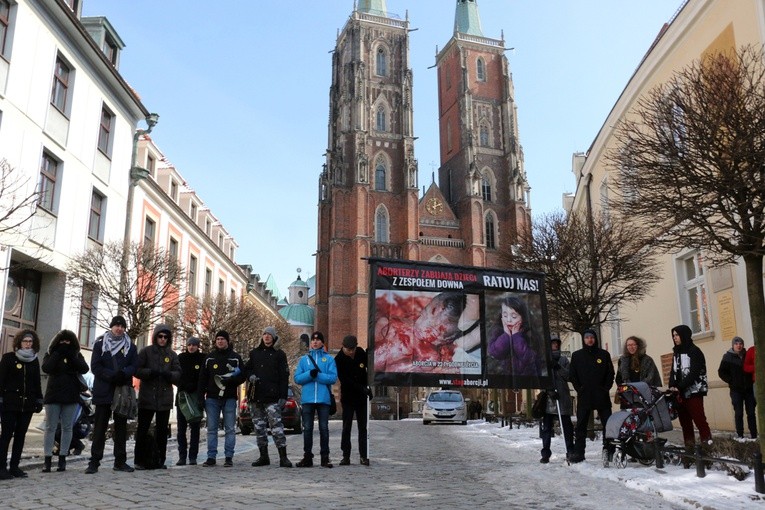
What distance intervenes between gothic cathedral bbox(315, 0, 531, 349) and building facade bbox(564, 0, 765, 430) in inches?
1734

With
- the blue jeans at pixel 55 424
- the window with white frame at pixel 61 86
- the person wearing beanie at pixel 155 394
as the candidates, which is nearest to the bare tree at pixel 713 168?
the person wearing beanie at pixel 155 394

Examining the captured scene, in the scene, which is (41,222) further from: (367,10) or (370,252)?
(367,10)

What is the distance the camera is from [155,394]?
362 inches

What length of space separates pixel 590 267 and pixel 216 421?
11753 mm

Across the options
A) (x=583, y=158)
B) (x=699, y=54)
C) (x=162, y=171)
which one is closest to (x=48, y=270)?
(x=162, y=171)

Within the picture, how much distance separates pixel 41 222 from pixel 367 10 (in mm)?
66945

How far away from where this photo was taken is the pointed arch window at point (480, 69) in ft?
253

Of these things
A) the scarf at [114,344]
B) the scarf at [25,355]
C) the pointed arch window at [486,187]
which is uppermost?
the pointed arch window at [486,187]

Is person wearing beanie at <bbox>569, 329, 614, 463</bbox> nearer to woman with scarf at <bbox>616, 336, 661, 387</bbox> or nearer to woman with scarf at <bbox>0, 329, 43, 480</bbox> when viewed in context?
woman with scarf at <bbox>616, 336, 661, 387</bbox>

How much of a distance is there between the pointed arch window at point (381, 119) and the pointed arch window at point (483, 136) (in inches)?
435

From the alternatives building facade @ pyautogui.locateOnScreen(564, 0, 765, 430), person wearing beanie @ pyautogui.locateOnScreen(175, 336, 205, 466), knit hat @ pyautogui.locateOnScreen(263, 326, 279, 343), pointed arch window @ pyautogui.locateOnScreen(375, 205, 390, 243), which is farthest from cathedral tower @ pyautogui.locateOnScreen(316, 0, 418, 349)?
knit hat @ pyautogui.locateOnScreen(263, 326, 279, 343)

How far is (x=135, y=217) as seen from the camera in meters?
26.2

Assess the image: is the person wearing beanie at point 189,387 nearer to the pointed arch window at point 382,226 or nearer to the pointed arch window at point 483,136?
the pointed arch window at point 382,226

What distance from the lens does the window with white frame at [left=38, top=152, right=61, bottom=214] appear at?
1861cm
